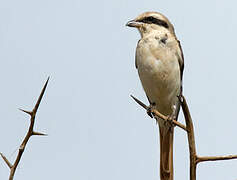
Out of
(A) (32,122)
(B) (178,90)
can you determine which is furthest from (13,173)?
(B) (178,90)

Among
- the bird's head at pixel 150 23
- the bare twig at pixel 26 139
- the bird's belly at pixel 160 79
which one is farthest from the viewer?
the bird's head at pixel 150 23

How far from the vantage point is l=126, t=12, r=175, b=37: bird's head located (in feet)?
19.0

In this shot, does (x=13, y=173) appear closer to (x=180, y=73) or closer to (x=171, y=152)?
(x=171, y=152)

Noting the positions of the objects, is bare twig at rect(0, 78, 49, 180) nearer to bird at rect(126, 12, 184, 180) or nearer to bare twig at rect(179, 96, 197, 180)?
bare twig at rect(179, 96, 197, 180)

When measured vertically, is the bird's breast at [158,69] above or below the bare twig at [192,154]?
above

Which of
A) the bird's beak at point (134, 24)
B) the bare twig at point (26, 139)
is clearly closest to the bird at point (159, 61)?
the bird's beak at point (134, 24)

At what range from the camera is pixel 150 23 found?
5836mm

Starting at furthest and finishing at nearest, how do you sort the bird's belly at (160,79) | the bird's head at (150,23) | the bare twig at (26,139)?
the bird's head at (150,23) < the bird's belly at (160,79) < the bare twig at (26,139)

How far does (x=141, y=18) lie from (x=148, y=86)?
2.76 feet

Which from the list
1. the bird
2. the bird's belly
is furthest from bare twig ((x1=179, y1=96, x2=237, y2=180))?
the bird's belly

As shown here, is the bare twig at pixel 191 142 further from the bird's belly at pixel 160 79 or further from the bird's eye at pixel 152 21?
the bird's eye at pixel 152 21

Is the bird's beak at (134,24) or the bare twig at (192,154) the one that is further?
the bird's beak at (134,24)

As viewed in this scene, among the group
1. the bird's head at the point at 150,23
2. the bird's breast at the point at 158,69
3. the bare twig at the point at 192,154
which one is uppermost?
the bird's head at the point at 150,23

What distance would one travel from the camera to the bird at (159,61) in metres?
5.43
